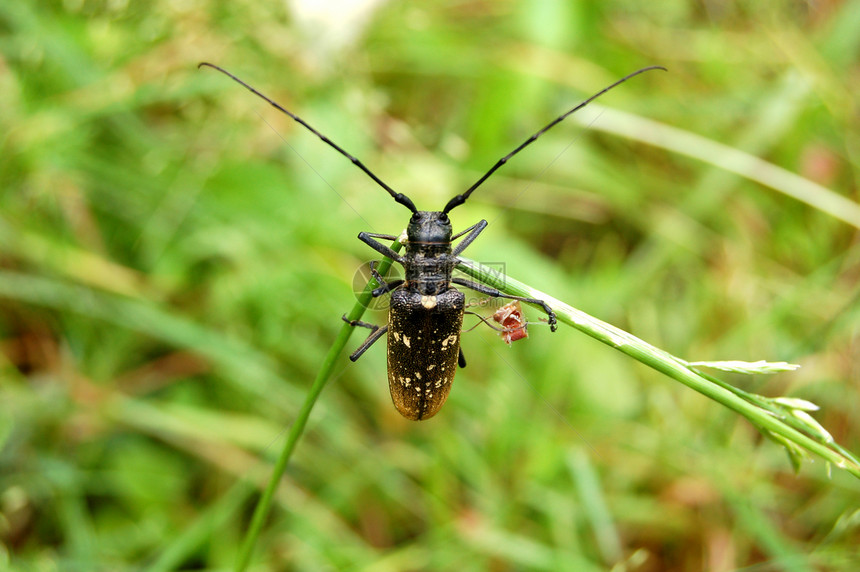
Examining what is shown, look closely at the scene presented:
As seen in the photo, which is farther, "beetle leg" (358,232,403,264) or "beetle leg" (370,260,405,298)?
"beetle leg" (358,232,403,264)

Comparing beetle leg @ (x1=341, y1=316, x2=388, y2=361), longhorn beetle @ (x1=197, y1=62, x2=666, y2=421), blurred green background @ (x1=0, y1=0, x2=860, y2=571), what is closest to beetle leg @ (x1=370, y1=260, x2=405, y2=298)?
longhorn beetle @ (x1=197, y1=62, x2=666, y2=421)

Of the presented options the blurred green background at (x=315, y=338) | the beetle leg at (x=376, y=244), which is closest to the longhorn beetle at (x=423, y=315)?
the beetle leg at (x=376, y=244)

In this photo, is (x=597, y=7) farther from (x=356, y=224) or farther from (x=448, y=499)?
(x=448, y=499)

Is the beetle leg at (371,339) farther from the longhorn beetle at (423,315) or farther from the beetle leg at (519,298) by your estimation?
the beetle leg at (519,298)

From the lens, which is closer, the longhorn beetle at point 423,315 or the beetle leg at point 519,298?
the beetle leg at point 519,298

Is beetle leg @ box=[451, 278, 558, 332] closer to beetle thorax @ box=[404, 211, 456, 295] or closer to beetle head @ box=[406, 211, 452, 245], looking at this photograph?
beetle thorax @ box=[404, 211, 456, 295]

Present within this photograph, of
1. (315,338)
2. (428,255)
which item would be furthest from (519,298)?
(315,338)
